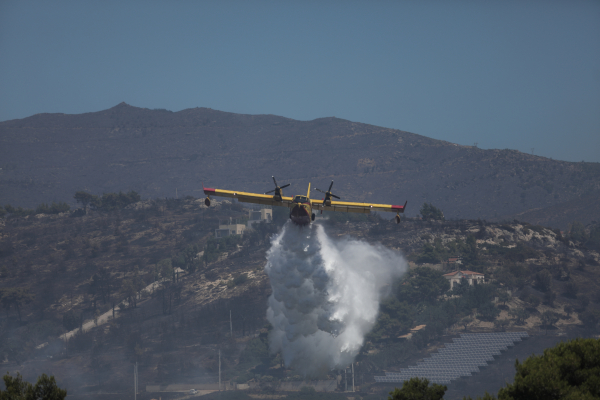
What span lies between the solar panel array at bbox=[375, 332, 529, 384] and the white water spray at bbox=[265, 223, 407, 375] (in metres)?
46.1

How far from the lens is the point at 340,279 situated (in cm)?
9162

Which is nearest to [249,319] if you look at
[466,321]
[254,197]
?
[466,321]

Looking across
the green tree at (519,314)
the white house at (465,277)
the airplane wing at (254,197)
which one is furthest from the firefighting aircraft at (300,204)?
Answer: the white house at (465,277)

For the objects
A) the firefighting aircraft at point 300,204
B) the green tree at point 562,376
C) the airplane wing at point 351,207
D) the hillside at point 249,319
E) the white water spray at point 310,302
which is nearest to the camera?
the green tree at point 562,376

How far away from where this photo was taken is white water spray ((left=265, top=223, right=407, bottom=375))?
87188mm

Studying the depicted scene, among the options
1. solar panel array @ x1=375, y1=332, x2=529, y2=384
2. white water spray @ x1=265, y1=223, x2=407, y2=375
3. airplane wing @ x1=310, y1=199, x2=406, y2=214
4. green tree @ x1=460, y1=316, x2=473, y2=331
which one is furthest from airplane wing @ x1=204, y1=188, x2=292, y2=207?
green tree @ x1=460, y1=316, x2=473, y2=331

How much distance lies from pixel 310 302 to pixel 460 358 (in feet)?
224

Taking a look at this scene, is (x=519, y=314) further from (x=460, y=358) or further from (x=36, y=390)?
(x=36, y=390)

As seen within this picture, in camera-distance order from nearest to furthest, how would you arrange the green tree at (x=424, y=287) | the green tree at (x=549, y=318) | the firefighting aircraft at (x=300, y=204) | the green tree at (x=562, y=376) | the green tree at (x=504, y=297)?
the green tree at (x=562, y=376) < the firefighting aircraft at (x=300, y=204) < the green tree at (x=549, y=318) < the green tree at (x=504, y=297) < the green tree at (x=424, y=287)

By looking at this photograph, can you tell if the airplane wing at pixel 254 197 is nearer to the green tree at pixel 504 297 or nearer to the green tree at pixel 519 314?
the green tree at pixel 519 314

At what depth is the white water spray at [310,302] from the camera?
87188 mm

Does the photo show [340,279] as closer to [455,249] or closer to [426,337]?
[426,337]

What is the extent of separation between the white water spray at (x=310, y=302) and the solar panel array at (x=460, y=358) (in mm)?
46052

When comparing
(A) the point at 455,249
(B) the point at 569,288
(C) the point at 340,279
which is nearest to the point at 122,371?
(C) the point at 340,279
